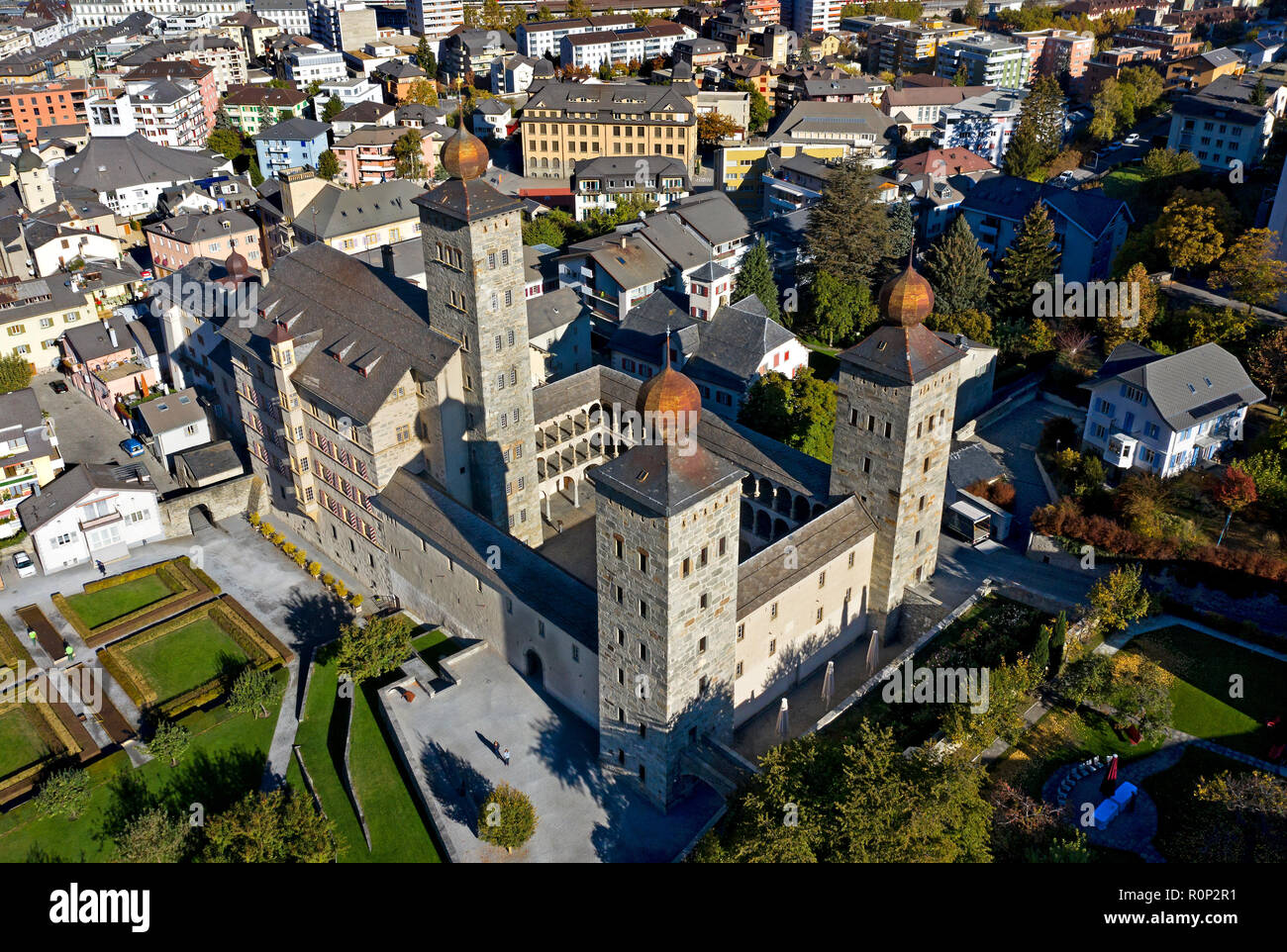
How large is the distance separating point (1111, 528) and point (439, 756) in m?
44.0

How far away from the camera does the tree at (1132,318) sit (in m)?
82.6

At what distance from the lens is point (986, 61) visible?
590ft

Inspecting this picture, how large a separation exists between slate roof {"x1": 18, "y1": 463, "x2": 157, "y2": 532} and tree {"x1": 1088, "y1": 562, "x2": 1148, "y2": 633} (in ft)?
206

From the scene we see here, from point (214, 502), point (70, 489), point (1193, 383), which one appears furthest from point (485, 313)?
point (1193, 383)

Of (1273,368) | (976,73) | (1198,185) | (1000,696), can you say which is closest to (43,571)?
(1000,696)

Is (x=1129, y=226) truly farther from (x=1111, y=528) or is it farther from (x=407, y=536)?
(x=407, y=536)

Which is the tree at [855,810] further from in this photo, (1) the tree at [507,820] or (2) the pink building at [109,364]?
(2) the pink building at [109,364]

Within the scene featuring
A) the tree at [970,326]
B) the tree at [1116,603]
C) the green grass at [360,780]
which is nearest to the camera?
the green grass at [360,780]

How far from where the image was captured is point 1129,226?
105 metres

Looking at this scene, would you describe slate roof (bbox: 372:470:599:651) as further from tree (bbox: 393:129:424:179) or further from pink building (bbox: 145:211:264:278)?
tree (bbox: 393:129:424:179)

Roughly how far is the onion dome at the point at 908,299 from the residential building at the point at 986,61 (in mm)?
145492

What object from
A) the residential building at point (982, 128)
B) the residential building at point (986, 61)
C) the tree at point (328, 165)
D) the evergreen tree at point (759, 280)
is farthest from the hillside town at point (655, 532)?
the residential building at point (986, 61)

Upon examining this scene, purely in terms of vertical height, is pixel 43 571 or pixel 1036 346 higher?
pixel 1036 346

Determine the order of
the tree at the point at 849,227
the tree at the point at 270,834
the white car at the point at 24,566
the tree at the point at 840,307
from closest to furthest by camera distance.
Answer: the tree at the point at 270,834 → the white car at the point at 24,566 → the tree at the point at 840,307 → the tree at the point at 849,227
